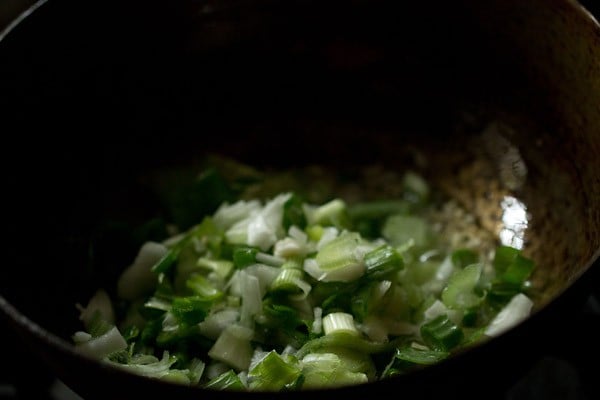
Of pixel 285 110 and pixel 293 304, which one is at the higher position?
pixel 285 110

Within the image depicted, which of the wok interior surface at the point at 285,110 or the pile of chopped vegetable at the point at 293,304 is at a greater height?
the wok interior surface at the point at 285,110

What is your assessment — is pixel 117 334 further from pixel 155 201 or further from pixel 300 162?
pixel 300 162

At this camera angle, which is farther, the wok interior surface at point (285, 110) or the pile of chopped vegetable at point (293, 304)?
the wok interior surface at point (285, 110)

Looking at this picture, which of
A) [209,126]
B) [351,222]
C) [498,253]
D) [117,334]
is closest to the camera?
[117,334]

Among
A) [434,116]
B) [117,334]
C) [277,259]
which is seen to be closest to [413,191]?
[434,116]

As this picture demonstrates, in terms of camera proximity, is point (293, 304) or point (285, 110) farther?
point (285, 110)
